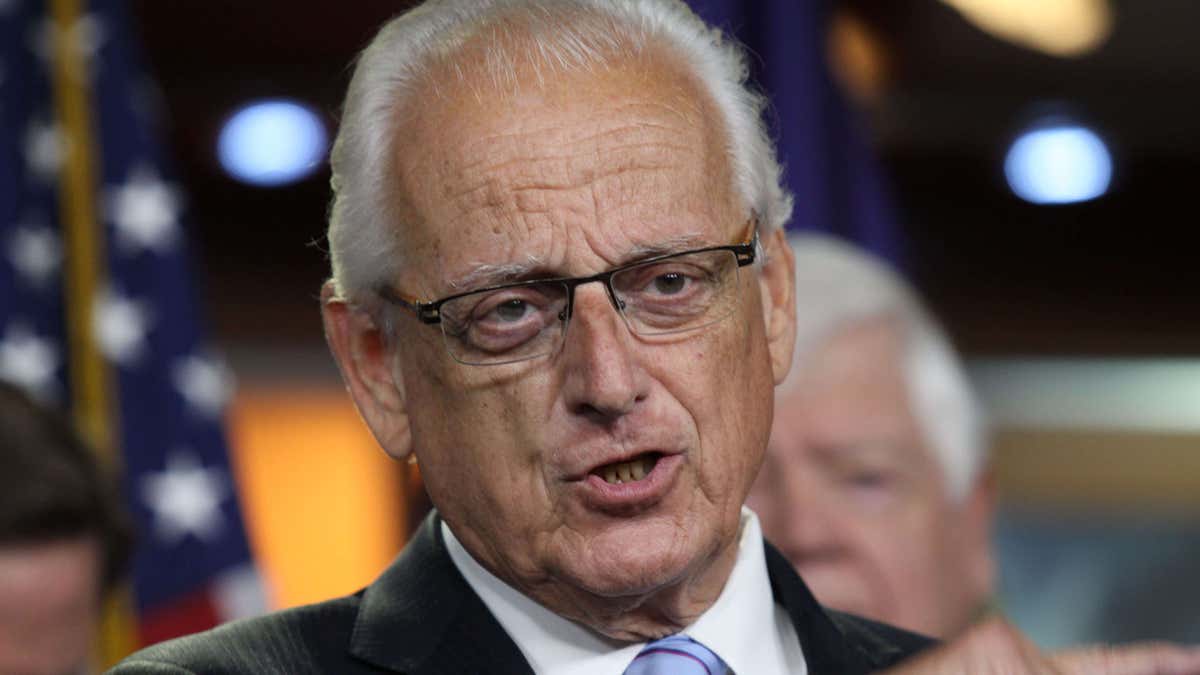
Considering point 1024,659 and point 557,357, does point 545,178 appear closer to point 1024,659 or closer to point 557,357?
point 557,357

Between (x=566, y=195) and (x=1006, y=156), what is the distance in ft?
20.4

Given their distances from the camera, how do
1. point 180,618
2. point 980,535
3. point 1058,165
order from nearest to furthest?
point 980,535, point 180,618, point 1058,165

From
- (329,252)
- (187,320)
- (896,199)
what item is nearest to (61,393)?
(187,320)

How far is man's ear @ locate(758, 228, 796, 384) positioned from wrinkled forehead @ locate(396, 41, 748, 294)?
199mm

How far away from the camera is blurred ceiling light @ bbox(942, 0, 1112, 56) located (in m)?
4.41

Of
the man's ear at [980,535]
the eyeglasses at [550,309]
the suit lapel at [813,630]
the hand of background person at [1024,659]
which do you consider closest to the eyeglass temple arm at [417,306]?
the eyeglasses at [550,309]

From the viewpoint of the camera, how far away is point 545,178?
153cm

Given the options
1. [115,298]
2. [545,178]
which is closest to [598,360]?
[545,178]

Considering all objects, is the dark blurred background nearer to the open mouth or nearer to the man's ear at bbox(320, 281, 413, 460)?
the man's ear at bbox(320, 281, 413, 460)

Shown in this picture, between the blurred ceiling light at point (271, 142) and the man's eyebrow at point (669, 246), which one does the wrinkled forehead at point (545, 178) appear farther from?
the blurred ceiling light at point (271, 142)

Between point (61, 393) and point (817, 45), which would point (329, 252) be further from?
point (61, 393)

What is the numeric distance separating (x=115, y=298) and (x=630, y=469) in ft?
9.90

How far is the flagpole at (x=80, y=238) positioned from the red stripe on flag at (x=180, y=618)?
61 millimetres

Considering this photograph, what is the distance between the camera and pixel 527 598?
62.1 inches
